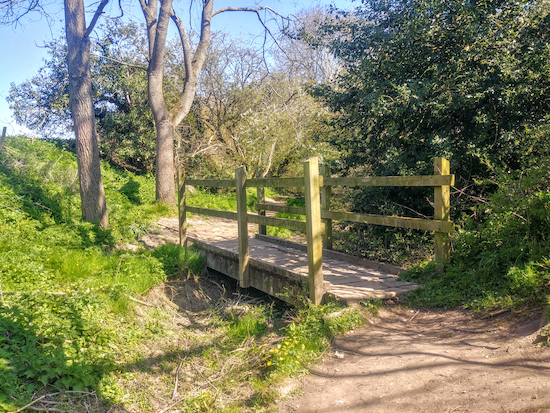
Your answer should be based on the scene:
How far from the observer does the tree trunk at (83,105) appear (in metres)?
8.66

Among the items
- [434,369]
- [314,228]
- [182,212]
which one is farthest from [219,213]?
[434,369]

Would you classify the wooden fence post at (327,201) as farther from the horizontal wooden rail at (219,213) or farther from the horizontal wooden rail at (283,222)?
the horizontal wooden rail at (219,213)

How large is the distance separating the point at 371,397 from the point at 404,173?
4.30 metres

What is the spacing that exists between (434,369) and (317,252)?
191 centimetres

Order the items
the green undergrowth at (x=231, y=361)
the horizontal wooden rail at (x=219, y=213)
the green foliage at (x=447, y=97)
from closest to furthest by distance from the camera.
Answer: the green undergrowth at (x=231, y=361) → the green foliage at (x=447, y=97) → the horizontal wooden rail at (x=219, y=213)

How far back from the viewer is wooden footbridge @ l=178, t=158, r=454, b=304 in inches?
196

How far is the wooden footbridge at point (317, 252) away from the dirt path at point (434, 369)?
753 mm

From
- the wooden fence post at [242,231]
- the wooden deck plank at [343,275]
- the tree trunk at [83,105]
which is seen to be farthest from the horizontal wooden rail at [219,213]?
the tree trunk at [83,105]

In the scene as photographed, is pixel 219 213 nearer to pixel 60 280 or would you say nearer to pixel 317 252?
pixel 60 280

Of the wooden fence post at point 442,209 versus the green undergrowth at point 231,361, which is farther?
the wooden fence post at point 442,209

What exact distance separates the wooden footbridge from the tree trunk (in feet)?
8.46

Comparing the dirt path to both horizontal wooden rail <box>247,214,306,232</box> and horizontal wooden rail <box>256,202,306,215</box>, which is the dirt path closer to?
horizontal wooden rail <box>247,214,306,232</box>

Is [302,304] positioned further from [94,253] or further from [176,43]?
[176,43]

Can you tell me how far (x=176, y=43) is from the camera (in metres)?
17.0
